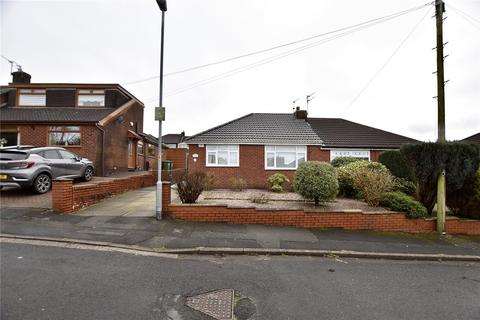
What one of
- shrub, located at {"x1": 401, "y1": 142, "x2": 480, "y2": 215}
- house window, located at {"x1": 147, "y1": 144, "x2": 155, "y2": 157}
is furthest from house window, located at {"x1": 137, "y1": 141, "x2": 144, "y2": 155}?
shrub, located at {"x1": 401, "y1": 142, "x2": 480, "y2": 215}

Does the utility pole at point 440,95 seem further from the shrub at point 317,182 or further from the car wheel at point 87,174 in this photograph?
the car wheel at point 87,174

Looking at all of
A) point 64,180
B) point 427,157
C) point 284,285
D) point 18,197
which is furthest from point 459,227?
point 18,197

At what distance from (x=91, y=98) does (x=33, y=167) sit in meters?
11.0

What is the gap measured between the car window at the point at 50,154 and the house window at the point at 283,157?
413 inches

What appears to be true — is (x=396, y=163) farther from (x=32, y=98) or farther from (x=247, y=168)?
(x=32, y=98)

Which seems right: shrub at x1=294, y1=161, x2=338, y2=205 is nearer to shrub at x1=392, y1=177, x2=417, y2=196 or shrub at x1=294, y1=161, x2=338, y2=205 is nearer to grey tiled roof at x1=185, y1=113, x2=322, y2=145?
shrub at x1=392, y1=177, x2=417, y2=196

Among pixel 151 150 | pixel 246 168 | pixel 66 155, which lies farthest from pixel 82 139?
pixel 151 150

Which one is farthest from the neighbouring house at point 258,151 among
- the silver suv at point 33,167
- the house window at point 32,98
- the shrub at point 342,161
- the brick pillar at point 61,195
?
the house window at point 32,98

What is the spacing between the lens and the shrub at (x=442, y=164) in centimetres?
805

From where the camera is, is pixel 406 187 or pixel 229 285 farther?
pixel 406 187

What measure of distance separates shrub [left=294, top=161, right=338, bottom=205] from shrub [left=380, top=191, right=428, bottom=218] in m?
1.76

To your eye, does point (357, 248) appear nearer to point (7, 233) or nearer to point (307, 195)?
point (307, 195)

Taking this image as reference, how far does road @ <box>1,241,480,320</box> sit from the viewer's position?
11.2ft

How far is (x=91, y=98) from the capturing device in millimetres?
18562
